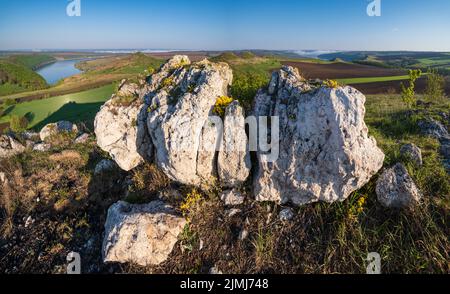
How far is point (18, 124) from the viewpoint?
771 inches

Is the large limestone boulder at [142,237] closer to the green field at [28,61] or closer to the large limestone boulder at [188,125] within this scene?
the large limestone boulder at [188,125]

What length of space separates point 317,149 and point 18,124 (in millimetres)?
24572

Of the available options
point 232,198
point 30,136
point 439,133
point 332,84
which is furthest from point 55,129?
point 439,133

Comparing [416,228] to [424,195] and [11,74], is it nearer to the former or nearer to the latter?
[424,195]

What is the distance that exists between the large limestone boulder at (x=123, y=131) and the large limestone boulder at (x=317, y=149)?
3.69 meters

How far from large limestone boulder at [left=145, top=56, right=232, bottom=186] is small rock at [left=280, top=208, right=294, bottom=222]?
80.0 inches

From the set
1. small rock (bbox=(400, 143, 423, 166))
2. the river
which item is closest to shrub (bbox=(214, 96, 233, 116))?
small rock (bbox=(400, 143, 423, 166))

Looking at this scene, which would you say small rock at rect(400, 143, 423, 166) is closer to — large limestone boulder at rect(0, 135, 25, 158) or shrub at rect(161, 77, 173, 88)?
shrub at rect(161, 77, 173, 88)

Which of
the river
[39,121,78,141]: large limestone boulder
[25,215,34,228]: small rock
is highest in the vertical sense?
the river

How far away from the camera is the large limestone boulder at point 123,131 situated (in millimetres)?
6800

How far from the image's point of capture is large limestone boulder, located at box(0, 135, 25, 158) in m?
11.9
